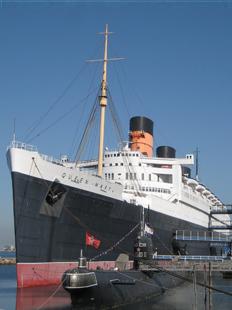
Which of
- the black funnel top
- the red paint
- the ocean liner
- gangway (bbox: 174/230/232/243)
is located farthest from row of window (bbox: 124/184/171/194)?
the red paint

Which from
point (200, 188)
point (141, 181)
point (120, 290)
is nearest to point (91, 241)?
point (120, 290)

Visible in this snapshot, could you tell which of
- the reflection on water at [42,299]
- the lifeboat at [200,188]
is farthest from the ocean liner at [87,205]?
the lifeboat at [200,188]

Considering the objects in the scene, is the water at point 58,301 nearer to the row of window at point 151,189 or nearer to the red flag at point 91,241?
the red flag at point 91,241

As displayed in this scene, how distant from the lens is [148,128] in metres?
51.0

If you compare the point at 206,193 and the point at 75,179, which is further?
the point at 206,193

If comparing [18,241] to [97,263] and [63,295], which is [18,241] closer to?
[63,295]

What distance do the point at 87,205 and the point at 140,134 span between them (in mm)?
17790

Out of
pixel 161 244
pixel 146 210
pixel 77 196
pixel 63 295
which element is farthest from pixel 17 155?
pixel 161 244

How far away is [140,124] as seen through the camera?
5019 cm

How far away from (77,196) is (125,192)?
10900mm

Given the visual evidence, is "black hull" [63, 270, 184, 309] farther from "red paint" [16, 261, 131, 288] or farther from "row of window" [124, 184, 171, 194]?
"row of window" [124, 184, 171, 194]

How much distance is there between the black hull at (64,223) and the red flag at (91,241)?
0.28m

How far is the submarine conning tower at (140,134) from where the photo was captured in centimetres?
5003

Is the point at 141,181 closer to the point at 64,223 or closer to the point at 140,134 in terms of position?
the point at 140,134
